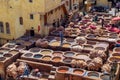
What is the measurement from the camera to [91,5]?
58.7m

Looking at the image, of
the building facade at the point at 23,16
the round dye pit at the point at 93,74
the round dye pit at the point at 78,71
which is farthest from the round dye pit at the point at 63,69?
the building facade at the point at 23,16

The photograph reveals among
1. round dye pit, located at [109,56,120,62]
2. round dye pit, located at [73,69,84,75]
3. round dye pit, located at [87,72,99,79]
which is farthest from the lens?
round dye pit, located at [109,56,120,62]

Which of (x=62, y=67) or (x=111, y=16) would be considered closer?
(x=62, y=67)

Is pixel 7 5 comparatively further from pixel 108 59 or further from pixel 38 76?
pixel 108 59

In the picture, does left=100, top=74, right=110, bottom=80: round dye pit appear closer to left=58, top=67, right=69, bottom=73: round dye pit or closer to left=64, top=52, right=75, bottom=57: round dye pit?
left=58, top=67, right=69, bottom=73: round dye pit

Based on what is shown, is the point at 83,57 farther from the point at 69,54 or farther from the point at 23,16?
the point at 23,16

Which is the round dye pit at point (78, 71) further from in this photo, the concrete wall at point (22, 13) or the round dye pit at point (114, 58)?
the concrete wall at point (22, 13)

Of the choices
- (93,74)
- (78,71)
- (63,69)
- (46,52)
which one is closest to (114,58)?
(93,74)

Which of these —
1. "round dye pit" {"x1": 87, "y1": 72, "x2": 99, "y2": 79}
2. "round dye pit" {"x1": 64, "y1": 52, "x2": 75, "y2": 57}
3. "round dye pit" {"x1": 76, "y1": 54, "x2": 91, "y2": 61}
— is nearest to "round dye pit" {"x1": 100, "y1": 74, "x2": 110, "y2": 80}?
"round dye pit" {"x1": 87, "y1": 72, "x2": 99, "y2": 79}

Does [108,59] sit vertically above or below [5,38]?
below

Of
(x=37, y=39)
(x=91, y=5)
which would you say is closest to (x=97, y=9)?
(x=91, y=5)

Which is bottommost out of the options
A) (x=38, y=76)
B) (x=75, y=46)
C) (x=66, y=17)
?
(x=38, y=76)

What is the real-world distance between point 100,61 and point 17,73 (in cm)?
1052

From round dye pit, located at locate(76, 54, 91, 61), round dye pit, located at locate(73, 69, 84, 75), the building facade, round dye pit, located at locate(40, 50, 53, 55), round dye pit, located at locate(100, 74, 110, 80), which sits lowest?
round dye pit, located at locate(100, 74, 110, 80)
